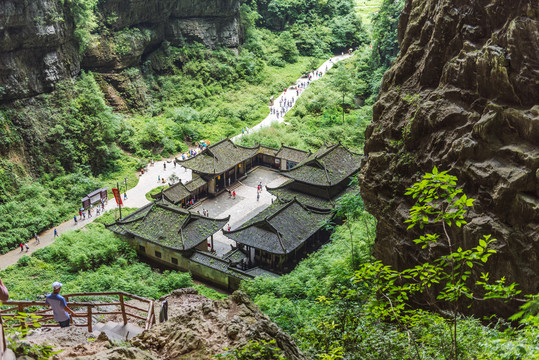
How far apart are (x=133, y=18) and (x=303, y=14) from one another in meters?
40.8

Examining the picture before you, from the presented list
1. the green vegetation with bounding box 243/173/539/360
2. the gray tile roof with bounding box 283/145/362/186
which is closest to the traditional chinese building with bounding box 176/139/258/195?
the gray tile roof with bounding box 283/145/362/186

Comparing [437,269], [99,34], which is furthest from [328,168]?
[99,34]

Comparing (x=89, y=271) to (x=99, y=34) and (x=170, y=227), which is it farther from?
(x=99, y=34)

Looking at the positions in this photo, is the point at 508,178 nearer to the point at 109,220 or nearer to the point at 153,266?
the point at 153,266

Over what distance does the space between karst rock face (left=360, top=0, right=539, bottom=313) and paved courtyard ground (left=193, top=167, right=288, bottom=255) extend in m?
22.6

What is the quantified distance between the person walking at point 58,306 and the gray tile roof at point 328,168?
26.6 m

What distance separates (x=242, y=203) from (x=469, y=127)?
31.8 metres

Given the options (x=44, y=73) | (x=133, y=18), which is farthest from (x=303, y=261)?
(x=133, y=18)

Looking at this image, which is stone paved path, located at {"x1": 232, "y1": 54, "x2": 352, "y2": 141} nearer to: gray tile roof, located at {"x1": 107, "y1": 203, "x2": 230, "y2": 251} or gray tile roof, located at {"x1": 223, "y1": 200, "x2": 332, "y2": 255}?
gray tile roof, located at {"x1": 107, "y1": 203, "x2": 230, "y2": 251}

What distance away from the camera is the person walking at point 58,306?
14352 millimetres

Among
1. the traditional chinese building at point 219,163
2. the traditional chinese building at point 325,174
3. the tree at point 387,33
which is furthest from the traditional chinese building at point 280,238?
the tree at point 387,33

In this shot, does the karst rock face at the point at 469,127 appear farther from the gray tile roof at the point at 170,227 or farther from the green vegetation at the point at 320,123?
the green vegetation at the point at 320,123

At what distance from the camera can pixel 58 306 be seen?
1459cm

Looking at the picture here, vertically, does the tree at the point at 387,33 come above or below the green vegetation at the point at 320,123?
above
